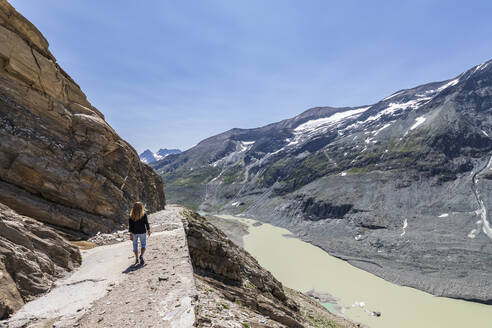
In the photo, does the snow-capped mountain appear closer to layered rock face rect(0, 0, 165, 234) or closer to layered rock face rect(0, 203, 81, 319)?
layered rock face rect(0, 0, 165, 234)

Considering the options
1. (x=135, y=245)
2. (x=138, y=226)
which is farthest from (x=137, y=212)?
(x=135, y=245)

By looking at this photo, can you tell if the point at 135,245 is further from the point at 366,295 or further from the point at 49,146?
the point at 366,295

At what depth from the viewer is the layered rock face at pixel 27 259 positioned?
6.98 metres

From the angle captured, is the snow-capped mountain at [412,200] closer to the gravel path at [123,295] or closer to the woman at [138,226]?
the gravel path at [123,295]

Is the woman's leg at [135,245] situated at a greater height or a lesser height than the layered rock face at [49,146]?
lesser

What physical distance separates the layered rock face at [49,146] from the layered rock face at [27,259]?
618 cm

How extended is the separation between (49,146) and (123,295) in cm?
1601

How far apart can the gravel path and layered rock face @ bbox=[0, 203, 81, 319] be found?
0.41m

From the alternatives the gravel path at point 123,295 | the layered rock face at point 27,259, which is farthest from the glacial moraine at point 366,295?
the layered rock face at point 27,259

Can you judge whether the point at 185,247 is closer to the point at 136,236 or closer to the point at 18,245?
the point at 136,236

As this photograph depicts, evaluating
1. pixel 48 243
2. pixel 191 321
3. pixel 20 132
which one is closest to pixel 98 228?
pixel 48 243

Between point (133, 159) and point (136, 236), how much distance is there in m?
19.3

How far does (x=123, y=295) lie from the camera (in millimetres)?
7520

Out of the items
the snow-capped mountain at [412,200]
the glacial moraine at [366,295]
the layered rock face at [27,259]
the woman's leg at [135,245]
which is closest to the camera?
the layered rock face at [27,259]
